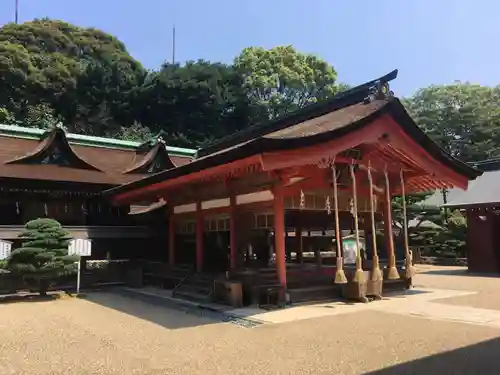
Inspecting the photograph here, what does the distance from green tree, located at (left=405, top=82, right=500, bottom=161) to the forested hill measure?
0.33 feet

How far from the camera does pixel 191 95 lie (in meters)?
44.8

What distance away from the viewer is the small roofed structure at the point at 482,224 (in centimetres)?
1969

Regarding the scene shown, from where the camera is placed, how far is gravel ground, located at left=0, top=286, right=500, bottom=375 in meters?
5.83

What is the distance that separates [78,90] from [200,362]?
42.5m

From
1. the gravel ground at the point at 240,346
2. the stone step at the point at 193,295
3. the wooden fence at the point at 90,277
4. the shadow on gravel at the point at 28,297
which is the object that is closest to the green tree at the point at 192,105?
the wooden fence at the point at 90,277

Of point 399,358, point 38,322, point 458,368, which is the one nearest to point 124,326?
point 38,322

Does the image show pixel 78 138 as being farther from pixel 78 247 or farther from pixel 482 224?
pixel 482 224

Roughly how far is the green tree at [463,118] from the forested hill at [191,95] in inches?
4.0

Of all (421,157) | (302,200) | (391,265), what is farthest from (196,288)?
(421,157)

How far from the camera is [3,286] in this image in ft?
47.9

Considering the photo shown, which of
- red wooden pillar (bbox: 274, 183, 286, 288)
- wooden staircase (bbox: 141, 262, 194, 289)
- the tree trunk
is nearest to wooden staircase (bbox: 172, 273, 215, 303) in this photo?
wooden staircase (bbox: 141, 262, 194, 289)

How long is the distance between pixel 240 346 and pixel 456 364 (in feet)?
10.2

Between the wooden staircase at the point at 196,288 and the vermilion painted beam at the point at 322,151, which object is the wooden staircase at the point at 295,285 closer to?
the wooden staircase at the point at 196,288

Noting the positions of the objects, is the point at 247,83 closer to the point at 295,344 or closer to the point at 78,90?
the point at 78,90
